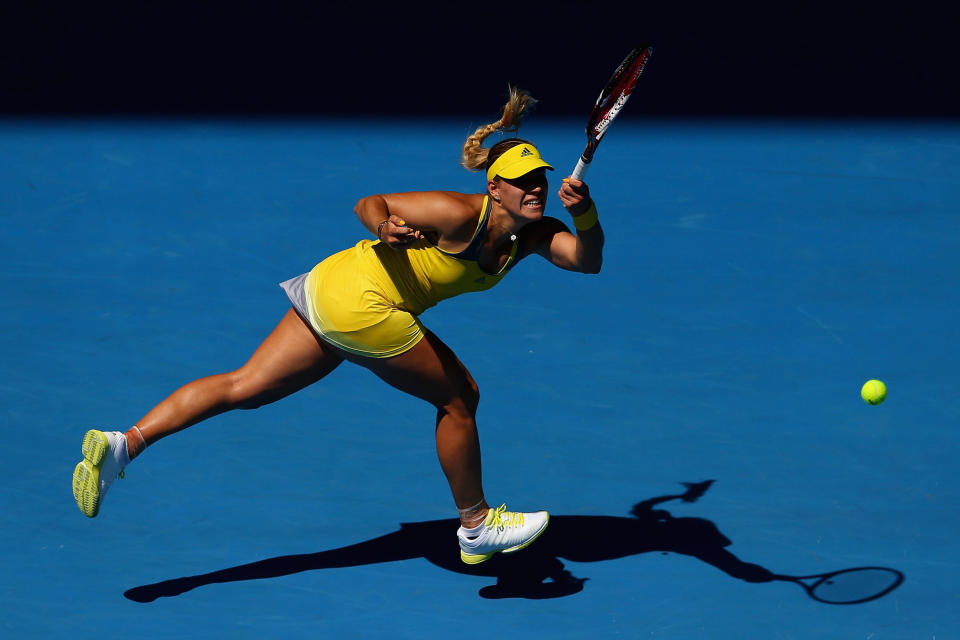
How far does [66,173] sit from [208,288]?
5.65 ft

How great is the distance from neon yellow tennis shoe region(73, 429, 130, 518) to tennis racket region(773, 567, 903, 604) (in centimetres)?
253

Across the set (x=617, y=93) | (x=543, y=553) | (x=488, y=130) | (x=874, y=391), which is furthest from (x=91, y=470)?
(x=874, y=391)

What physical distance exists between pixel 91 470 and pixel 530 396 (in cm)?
224

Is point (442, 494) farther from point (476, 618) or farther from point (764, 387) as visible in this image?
point (764, 387)

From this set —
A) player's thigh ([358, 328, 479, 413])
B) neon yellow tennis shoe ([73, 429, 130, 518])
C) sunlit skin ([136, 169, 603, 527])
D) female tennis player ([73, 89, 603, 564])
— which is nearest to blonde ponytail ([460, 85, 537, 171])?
female tennis player ([73, 89, 603, 564])

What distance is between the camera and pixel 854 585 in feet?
16.8

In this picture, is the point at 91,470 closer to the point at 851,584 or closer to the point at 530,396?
the point at 530,396

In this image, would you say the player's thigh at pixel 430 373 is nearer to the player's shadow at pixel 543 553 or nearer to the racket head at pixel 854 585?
the player's shadow at pixel 543 553

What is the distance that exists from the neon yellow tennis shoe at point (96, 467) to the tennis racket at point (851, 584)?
2.53m

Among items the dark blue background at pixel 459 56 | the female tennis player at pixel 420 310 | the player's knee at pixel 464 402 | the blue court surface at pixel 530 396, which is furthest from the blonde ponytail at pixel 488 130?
the dark blue background at pixel 459 56

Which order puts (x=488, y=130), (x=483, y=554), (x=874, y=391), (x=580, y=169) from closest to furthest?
(x=580, y=169)
(x=488, y=130)
(x=483, y=554)
(x=874, y=391)

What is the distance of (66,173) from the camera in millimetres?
8484

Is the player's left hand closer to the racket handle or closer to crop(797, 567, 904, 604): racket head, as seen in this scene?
the racket handle

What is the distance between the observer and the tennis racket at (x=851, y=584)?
5.06 meters
